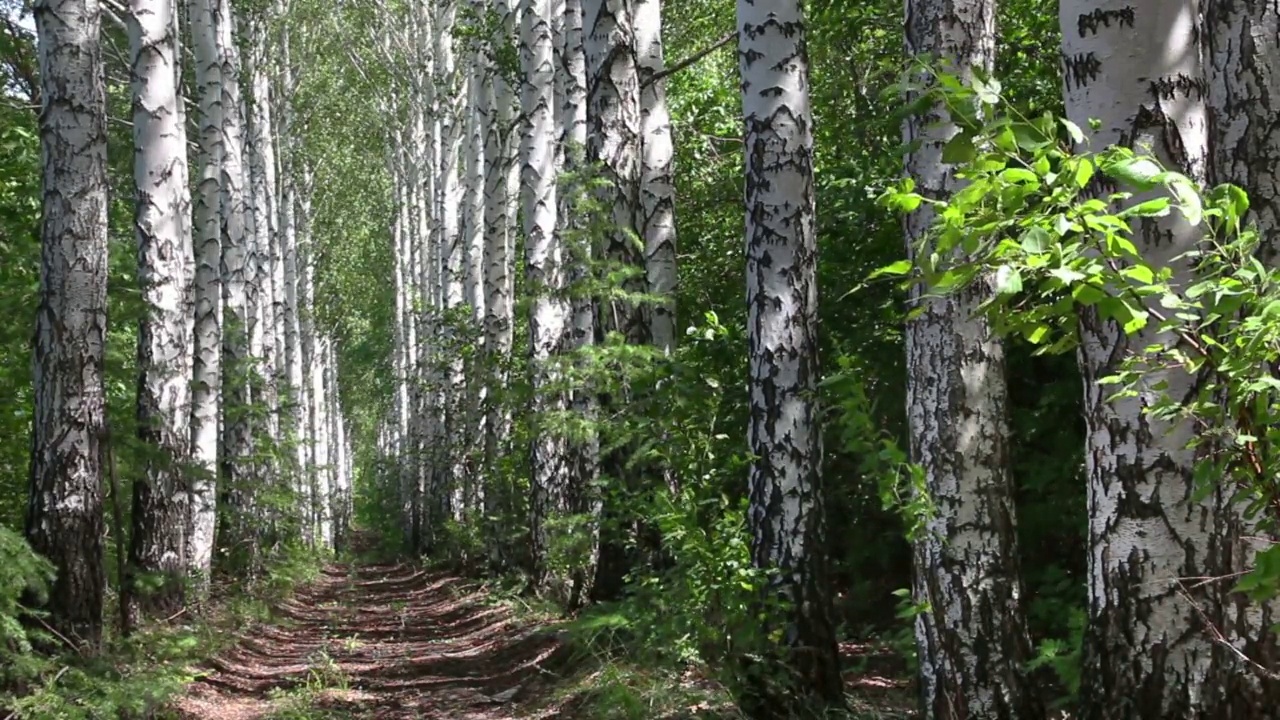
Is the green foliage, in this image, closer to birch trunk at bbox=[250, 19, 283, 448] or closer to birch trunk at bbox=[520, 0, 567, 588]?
birch trunk at bbox=[520, 0, 567, 588]

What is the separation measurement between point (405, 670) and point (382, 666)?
0.44 metres

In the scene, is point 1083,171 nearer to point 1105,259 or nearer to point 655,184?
point 1105,259

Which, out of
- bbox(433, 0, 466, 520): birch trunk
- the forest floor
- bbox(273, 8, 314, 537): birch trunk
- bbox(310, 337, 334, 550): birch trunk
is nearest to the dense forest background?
the forest floor

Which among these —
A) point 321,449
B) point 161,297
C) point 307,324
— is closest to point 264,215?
point 307,324

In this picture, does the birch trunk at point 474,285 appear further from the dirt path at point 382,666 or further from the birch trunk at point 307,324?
the birch trunk at point 307,324

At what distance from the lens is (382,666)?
35.6ft

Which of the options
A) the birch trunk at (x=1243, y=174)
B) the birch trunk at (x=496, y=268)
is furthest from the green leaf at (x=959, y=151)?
the birch trunk at (x=496, y=268)

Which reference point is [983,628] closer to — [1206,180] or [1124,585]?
[1124,585]

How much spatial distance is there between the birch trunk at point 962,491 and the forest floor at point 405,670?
3.32ft

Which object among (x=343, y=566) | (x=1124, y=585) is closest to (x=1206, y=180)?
(x=1124, y=585)

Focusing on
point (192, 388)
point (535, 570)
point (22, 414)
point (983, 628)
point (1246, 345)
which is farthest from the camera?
point (535, 570)

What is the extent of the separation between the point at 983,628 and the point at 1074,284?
292cm

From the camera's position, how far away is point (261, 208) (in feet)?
71.5

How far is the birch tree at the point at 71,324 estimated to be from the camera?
22.1ft
